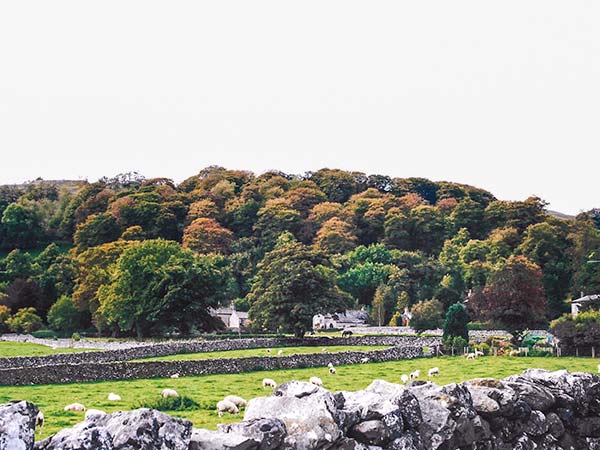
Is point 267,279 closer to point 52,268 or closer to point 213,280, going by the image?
point 213,280

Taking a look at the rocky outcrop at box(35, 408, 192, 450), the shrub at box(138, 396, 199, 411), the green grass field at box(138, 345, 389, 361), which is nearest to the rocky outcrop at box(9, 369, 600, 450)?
the rocky outcrop at box(35, 408, 192, 450)

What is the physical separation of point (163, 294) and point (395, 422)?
5815cm

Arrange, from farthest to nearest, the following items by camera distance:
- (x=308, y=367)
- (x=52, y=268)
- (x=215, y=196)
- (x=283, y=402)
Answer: (x=215, y=196)
(x=52, y=268)
(x=308, y=367)
(x=283, y=402)

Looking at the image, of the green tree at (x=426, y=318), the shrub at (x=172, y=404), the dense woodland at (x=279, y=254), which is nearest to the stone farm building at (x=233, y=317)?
the dense woodland at (x=279, y=254)

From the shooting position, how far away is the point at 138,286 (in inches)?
2554

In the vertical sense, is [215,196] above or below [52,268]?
above

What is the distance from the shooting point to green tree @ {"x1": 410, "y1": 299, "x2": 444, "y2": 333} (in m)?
67.0

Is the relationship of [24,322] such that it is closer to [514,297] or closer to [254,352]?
[254,352]

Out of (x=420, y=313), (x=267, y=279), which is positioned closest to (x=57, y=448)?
(x=267, y=279)

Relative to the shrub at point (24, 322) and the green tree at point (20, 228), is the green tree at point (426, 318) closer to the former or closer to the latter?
the shrub at point (24, 322)

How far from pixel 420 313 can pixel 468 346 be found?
20127mm

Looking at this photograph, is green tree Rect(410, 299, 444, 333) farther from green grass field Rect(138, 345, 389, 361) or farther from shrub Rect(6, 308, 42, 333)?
shrub Rect(6, 308, 42, 333)

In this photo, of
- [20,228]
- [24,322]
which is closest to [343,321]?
[24,322]

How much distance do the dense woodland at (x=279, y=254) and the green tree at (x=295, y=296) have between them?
0.33ft
